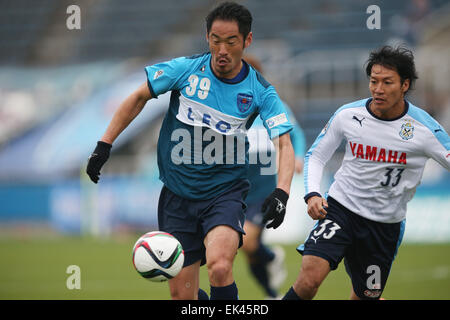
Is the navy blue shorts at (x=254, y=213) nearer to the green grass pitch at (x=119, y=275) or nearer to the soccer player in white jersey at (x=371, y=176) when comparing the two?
the green grass pitch at (x=119, y=275)

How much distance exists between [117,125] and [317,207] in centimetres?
171

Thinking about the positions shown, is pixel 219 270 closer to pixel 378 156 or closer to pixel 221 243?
pixel 221 243

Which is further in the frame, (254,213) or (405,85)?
(254,213)

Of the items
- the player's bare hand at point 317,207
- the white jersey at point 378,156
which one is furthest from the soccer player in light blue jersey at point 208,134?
the white jersey at point 378,156

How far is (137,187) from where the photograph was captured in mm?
16109

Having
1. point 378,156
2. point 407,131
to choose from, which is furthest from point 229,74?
point 407,131

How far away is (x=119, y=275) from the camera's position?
10992 mm

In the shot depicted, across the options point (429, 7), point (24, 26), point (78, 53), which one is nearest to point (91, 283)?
point (429, 7)

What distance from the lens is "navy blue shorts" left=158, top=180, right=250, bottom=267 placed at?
568 cm

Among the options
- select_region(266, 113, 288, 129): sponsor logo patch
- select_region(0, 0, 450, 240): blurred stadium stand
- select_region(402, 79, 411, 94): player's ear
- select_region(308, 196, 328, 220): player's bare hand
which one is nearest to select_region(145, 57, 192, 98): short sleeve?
select_region(266, 113, 288, 129): sponsor logo patch

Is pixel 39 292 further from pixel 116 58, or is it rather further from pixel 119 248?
pixel 116 58

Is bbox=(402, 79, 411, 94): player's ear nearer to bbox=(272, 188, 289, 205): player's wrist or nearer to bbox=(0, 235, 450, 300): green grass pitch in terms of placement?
bbox=(272, 188, 289, 205): player's wrist

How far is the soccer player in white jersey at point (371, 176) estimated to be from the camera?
5676mm

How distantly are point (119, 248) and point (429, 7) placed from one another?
971cm
